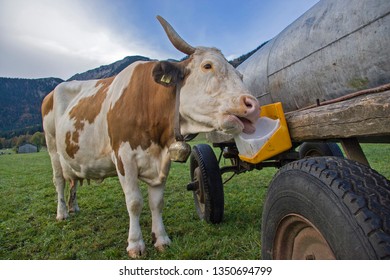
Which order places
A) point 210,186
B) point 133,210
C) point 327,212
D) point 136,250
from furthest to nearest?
point 210,186 < point 133,210 < point 136,250 < point 327,212

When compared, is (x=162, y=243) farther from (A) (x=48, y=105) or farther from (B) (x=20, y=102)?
(B) (x=20, y=102)

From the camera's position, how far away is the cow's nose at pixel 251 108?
199 centimetres

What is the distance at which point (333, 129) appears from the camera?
4.51 feet

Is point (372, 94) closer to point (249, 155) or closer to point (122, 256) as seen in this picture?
point (249, 155)

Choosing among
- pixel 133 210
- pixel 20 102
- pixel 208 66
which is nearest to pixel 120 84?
pixel 208 66

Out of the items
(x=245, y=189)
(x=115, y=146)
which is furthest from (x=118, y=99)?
(x=245, y=189)

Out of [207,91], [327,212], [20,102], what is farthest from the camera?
[20,102]

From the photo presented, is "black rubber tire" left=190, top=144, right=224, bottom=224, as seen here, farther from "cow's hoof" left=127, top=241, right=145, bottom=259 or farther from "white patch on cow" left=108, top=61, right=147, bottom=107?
"white patch on cow" left=108, top=61, right=147, bottom=107

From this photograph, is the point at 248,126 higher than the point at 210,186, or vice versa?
the point at 248,126

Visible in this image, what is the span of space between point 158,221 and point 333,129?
89.0 inches

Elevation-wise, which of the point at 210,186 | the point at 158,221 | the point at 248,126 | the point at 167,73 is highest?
the point at 167,73

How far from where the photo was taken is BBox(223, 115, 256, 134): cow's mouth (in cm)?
209

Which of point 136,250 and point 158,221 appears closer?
point 136,250

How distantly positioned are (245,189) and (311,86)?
463cm
